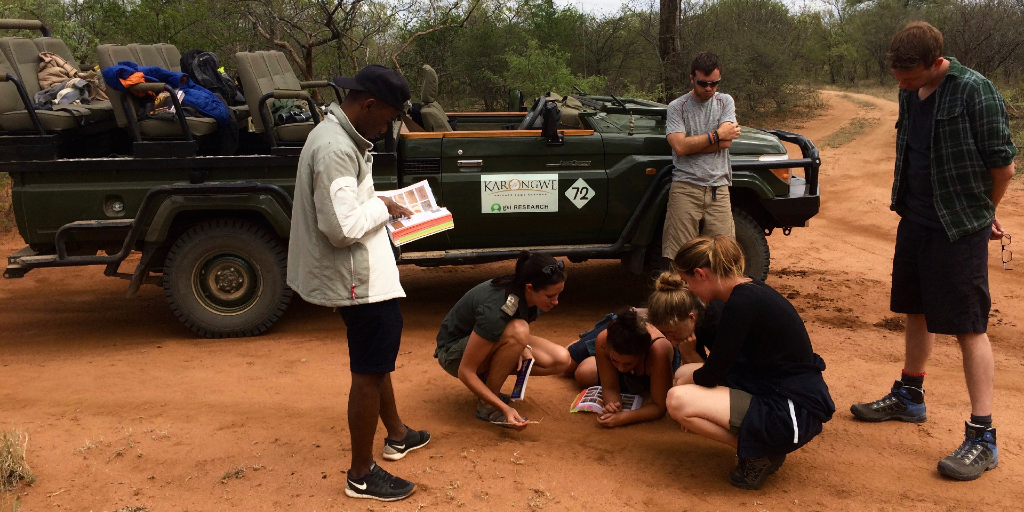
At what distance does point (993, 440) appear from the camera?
3695mm

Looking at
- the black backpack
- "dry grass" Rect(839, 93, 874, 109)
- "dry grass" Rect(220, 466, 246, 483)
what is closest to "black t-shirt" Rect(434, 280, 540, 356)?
"dry grass" Rect(220, 466, 246, 483)

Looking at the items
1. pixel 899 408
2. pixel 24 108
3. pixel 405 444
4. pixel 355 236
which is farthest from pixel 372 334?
pixel 24 108

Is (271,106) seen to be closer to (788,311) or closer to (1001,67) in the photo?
(788,311)

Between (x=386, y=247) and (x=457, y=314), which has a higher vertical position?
(x=386, y=247)

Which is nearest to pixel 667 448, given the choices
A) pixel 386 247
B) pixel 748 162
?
pixel 386 247

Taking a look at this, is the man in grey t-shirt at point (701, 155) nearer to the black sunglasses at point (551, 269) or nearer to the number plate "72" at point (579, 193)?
the number plate "72" at point (579, 193)

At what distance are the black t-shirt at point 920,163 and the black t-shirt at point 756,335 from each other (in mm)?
946

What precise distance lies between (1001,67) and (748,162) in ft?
59.1

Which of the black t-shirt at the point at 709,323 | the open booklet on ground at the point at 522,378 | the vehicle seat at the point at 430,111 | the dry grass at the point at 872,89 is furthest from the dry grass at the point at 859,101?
the open booklet on ground at the point at 522,378

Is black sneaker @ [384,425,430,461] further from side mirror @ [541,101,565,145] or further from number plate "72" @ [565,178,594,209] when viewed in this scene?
side mirror @ [541,101,565,145]

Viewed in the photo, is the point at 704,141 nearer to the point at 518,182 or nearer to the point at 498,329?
the point at 518,182

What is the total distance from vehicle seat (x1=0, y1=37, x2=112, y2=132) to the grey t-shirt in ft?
13.2

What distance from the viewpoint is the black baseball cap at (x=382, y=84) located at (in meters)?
3.10

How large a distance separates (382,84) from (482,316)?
53.7 inches
